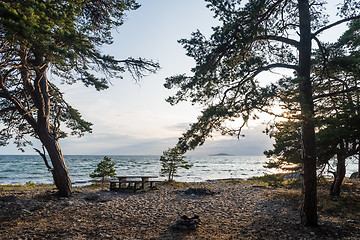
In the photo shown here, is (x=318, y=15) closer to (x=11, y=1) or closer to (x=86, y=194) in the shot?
(x=11, y=1)

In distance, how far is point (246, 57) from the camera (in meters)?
8.06

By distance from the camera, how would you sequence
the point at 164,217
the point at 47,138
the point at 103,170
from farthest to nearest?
the point at 103,170, the point at 47,138, the point at 164,217

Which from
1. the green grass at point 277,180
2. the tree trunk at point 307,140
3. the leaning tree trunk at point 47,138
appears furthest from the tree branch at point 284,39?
the leaning tree trunk at point 47,138

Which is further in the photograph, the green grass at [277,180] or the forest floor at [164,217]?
the green grass at [277,180]

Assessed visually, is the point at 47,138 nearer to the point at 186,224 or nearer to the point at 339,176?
the point at 186,224

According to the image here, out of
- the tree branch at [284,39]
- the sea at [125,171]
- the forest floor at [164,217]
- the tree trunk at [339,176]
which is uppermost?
the tree branch at [284,39]

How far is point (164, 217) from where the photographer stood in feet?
26.4

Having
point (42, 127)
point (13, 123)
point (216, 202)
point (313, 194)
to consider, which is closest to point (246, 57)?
point (313, 194)

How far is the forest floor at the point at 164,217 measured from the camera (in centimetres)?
617

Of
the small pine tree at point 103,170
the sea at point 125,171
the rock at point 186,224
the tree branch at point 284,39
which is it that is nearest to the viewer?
the rock at point 186,224

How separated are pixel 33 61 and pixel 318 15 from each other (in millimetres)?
12878

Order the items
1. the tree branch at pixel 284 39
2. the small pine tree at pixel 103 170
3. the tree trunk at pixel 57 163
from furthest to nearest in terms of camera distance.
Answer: the small pine tree at pixel 103 170, the tree trunk at pixel 57 163, the tree branch at pixel 284 39

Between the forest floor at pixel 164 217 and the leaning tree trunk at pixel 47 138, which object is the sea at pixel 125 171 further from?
the leaning tree trunk at pixel 47 138

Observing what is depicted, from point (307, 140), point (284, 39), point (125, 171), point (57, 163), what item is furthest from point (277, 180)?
point (125, 171)
